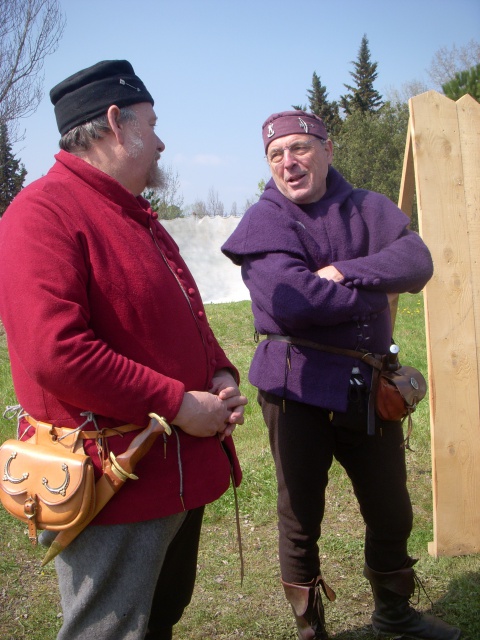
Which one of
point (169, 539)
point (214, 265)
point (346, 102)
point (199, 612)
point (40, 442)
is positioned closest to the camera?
point (40, 442)

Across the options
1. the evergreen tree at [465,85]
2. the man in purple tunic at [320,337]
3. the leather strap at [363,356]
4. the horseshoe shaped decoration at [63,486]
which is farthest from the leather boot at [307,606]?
the evergreen tree at [465,85]

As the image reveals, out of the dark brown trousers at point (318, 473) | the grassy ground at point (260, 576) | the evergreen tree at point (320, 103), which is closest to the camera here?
the dark brown trousers at point (318, 473)

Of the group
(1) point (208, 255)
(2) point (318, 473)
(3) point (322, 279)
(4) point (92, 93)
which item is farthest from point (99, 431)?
(1) point (208, 255)

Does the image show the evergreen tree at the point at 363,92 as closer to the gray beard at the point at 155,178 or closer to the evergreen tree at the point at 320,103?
the evergreen tree at the point at 320,103

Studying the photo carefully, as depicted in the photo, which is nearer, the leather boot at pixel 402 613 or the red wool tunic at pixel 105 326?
the red wool tunic at pixel 105 326

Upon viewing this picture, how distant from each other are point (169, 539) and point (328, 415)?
0.89 m

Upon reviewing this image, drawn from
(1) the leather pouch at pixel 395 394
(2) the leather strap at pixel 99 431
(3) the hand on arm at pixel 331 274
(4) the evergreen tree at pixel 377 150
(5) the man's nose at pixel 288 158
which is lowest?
(1) the leather pouch at pixel 395 394

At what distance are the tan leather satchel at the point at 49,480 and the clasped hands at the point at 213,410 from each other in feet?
0.85

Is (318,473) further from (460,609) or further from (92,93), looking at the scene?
(92,93)

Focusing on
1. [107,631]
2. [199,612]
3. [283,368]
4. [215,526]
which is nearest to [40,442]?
[107,631]

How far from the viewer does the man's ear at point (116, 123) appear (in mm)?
1732

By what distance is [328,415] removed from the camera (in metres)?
2.42

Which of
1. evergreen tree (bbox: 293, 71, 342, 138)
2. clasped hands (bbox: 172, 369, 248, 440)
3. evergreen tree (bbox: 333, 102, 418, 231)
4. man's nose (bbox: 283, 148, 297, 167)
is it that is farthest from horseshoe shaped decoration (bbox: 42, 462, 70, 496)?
evergreen tree (bbox: 293, 71, 342, 138)

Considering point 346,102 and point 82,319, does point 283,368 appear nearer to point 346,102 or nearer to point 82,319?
point 82,319
